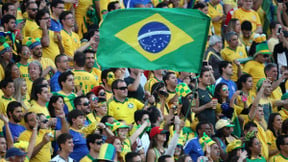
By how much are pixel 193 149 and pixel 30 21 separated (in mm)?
3943

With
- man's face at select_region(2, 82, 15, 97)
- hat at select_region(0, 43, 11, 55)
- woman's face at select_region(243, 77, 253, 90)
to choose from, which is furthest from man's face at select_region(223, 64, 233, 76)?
man's face at select_region(2, 82, 15, 97)

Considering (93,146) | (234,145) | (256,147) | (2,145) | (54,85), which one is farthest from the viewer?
(256,147)

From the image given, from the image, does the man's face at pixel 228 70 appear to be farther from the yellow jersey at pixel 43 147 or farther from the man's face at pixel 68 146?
the man's face at pixel 68 146

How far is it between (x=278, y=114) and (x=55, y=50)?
3.78 m

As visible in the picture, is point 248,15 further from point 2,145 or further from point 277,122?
point 2,145

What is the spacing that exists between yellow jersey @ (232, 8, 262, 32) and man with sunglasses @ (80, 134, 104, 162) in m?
8.11

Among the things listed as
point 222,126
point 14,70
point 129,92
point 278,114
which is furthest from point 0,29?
point 278,114

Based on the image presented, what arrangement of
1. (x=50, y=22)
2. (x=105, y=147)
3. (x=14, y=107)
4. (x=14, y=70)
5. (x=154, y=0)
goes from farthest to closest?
1. (x=154, y=0)
2. (x=50, y=22)
3. (x=14, y=70)
4. (x=14, y=107)
5. (x=105, y=147)

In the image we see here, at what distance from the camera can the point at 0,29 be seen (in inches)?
614

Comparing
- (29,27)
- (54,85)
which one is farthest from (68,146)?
(29,27)

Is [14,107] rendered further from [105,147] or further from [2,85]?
[105,147]

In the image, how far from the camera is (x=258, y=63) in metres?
18.8

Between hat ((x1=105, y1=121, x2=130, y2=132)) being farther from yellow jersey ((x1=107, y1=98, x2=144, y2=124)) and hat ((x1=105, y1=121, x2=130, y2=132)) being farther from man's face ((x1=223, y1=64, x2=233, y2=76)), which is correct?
man's face ((x1=223, y1=64, x2=233, y2=76))

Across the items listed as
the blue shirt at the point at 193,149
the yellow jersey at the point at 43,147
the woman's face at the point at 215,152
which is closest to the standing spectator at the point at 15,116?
the yellow jersey at the point at 43,147
